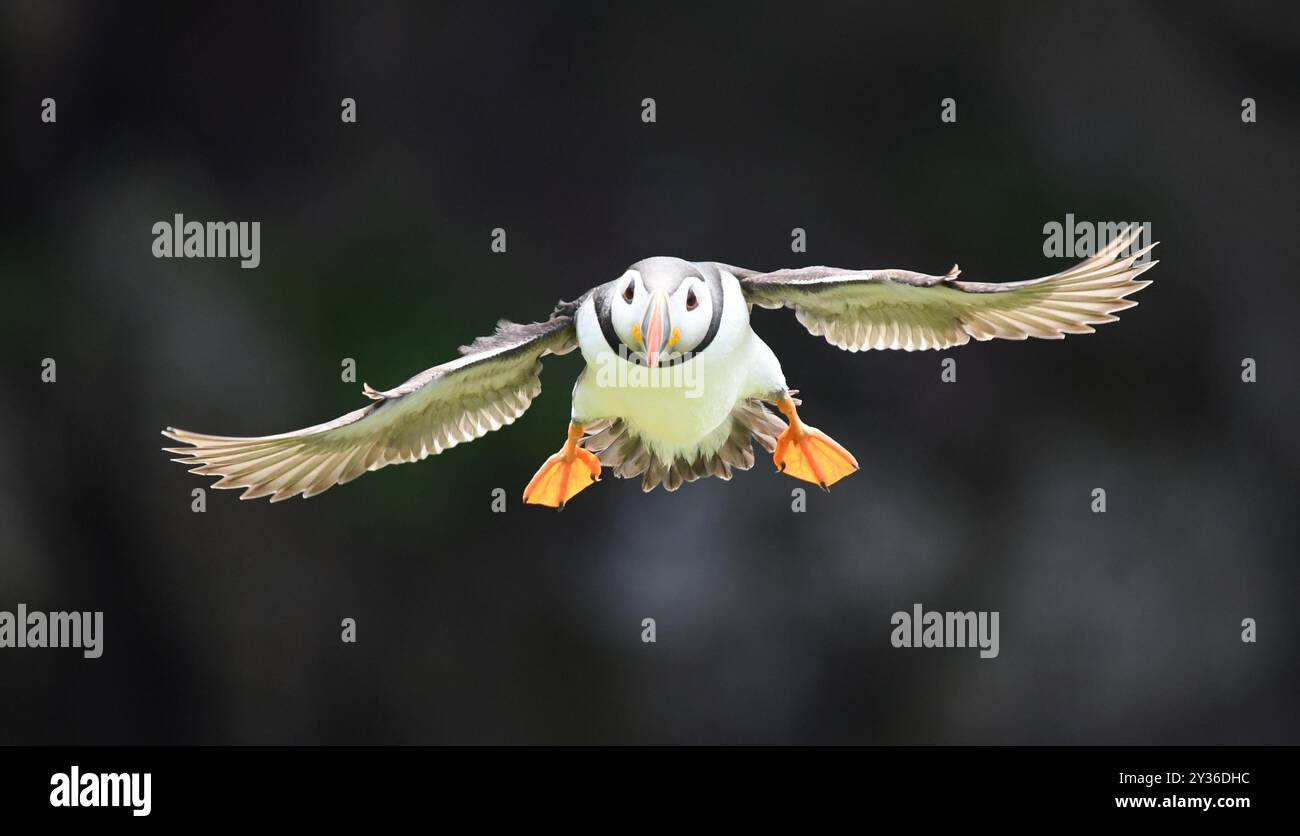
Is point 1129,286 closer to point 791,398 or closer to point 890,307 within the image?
point 890,307

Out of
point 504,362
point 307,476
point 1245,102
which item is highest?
point 1245,102

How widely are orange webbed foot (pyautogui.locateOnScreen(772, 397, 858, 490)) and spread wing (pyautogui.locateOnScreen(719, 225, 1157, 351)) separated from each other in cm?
33

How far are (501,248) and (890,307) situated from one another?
3.51 m

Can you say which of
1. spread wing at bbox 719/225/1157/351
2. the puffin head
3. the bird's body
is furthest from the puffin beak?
spread wing at bbox 719/225/1157/351

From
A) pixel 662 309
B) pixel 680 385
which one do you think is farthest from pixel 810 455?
pixel 662 309

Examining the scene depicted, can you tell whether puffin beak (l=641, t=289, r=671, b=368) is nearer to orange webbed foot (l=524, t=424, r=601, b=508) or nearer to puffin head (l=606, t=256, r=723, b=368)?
puffin head (l=606, t=256, r=723, b=368)

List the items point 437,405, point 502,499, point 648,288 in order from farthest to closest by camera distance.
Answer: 1. point 502,499
2. point 437,405
3. point 648,288

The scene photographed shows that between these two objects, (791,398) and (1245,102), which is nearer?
(791,398)

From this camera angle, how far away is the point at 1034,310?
178 inches

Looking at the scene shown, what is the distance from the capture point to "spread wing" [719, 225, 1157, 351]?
435 cm

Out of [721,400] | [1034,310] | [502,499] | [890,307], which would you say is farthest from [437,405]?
[502,499]

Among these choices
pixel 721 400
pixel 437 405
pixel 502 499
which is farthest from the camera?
pixel 502 499

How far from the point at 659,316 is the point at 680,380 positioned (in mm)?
390

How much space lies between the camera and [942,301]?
4.60 metres
